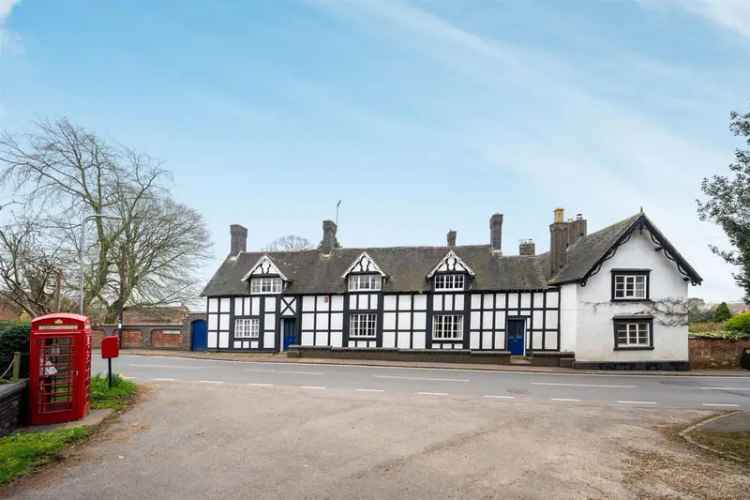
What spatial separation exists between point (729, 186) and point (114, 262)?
36207 millimetres

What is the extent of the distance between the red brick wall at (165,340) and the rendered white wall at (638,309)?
27.0 meters

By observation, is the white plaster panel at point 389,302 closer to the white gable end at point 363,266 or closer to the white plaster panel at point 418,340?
the white gable end at point 363,266

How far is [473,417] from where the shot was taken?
398 inches

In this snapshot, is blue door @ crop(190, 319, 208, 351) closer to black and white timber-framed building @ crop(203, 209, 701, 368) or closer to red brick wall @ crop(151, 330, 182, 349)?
red brick wall @ crop(151, 330, 182, 349)

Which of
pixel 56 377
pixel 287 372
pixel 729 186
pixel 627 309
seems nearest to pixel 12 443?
pixel 56 377

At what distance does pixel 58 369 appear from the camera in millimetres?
9180

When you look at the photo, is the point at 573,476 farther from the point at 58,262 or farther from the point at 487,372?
the point at 58,262

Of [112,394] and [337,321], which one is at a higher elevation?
[337,321]

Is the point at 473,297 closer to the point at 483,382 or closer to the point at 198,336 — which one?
the point at 483,382

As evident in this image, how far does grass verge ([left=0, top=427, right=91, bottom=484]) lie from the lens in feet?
20.6

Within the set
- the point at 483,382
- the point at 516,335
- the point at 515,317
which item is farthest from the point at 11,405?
the point at 516,335

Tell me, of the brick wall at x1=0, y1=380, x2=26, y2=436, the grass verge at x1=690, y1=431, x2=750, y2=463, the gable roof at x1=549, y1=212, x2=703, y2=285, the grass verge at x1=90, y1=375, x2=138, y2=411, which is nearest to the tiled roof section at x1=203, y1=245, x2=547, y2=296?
the gable roof at x1=549, y1=212, x2=703, y2=285

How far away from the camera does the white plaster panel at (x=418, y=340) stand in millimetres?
27766

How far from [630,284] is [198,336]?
2893 cm
